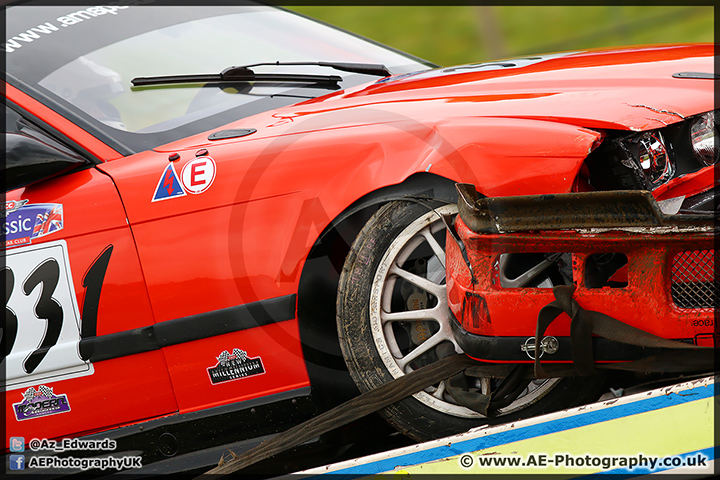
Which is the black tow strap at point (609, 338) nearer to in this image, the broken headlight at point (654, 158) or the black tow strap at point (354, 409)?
the black tow strap at point (354, 409)

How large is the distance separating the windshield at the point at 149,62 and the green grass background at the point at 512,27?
8.47 m

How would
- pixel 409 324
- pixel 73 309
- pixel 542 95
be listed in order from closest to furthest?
1. pixel 542 95
2. pixel 409 324
3. pixel 73 309

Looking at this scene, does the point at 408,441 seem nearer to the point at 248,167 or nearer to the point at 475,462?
the point at 475,462

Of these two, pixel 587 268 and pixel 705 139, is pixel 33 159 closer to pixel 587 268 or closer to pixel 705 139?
pixel 587 268

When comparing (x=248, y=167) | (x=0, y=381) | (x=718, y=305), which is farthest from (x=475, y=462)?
(x=0, y=381)

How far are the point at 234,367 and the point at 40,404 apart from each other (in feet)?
2.31

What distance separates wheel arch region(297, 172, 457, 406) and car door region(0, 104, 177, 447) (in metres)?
0.49

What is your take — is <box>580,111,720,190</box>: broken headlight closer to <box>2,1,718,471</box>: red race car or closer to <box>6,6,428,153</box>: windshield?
<box>2,1,718,471</box>: red race car

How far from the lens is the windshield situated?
105 inches

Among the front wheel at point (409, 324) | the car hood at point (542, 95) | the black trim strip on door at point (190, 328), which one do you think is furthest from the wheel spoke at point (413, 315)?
the car hood at point (542, 95)

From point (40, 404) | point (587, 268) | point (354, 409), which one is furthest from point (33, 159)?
point (587, 268)

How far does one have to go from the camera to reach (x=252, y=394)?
2.37m

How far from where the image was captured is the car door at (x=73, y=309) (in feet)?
7.84

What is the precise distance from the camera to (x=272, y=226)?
7.46ft
